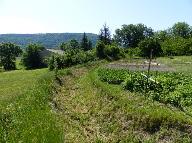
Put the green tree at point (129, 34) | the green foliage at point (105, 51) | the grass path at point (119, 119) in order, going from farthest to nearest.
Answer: the green tree at point (129, 34), the green foliage at point (105, 51), the grass path at point (119, 119)

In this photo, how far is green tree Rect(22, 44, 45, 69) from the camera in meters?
103

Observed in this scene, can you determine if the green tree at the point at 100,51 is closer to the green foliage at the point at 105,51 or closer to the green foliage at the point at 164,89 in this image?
the green foliage at the point at 105,51

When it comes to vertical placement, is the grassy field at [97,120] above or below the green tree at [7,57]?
above

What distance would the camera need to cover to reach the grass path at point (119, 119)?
19.6 metres

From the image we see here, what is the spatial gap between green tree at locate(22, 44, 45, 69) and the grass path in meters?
72.9

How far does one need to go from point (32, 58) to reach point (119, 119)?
83.3 metres

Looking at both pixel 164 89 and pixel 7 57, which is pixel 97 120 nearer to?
pixel 164 89

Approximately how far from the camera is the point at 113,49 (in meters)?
76.5

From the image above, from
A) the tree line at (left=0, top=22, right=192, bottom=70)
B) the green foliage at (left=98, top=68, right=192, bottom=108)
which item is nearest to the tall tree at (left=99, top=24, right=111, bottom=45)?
the tree line at (left=0, top=22, right=192, bottom=70)

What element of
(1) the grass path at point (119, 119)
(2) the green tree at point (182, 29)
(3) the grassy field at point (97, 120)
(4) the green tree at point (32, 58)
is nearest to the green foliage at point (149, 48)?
(4) the green tree at point (32, 58)

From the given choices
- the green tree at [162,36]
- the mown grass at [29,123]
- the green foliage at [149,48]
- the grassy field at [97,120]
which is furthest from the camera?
the green tree at [162,36]

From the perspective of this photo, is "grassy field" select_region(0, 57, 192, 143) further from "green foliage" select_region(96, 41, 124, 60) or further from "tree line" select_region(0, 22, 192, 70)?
Result: "green foliage" select_region(96, 41, 124, 60)

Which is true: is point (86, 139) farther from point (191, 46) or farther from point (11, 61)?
point (11, 61)

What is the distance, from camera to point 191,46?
8944cm
